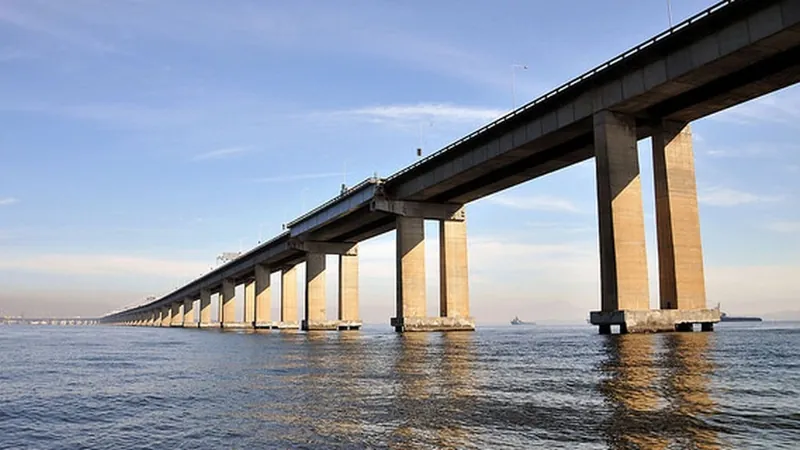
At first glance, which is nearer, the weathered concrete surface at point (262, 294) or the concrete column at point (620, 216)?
the concrete column at point (620, 216)

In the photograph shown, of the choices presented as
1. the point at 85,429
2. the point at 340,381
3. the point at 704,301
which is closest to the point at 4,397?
the point at 85,429

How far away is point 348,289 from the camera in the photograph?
113 meters

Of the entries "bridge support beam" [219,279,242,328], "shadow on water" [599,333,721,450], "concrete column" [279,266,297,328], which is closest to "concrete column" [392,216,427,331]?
"shadow on water" [599,333,721,450]

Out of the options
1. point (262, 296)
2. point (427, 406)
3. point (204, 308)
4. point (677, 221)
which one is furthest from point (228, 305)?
point (427, 406)

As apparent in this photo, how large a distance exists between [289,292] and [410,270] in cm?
7454

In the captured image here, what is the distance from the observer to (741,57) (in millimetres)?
40656

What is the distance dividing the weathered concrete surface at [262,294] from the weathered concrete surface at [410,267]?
238ft

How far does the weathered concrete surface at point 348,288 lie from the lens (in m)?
111

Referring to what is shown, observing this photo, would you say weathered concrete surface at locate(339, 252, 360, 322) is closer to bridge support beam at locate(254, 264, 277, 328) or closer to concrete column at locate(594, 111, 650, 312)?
bridge support beam at locate(254, 264, 277, 328)

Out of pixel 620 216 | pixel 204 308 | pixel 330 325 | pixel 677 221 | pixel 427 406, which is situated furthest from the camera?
pixel 204 308

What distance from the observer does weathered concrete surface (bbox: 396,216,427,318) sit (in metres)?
80.2

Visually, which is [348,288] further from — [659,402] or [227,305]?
[659,402]

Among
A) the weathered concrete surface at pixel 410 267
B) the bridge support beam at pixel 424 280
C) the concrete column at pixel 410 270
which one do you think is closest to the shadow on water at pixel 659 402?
the bridge support beam at pixel 424 280

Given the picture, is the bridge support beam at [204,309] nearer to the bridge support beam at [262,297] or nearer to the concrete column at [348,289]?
the bridge support beam at [262,297]
